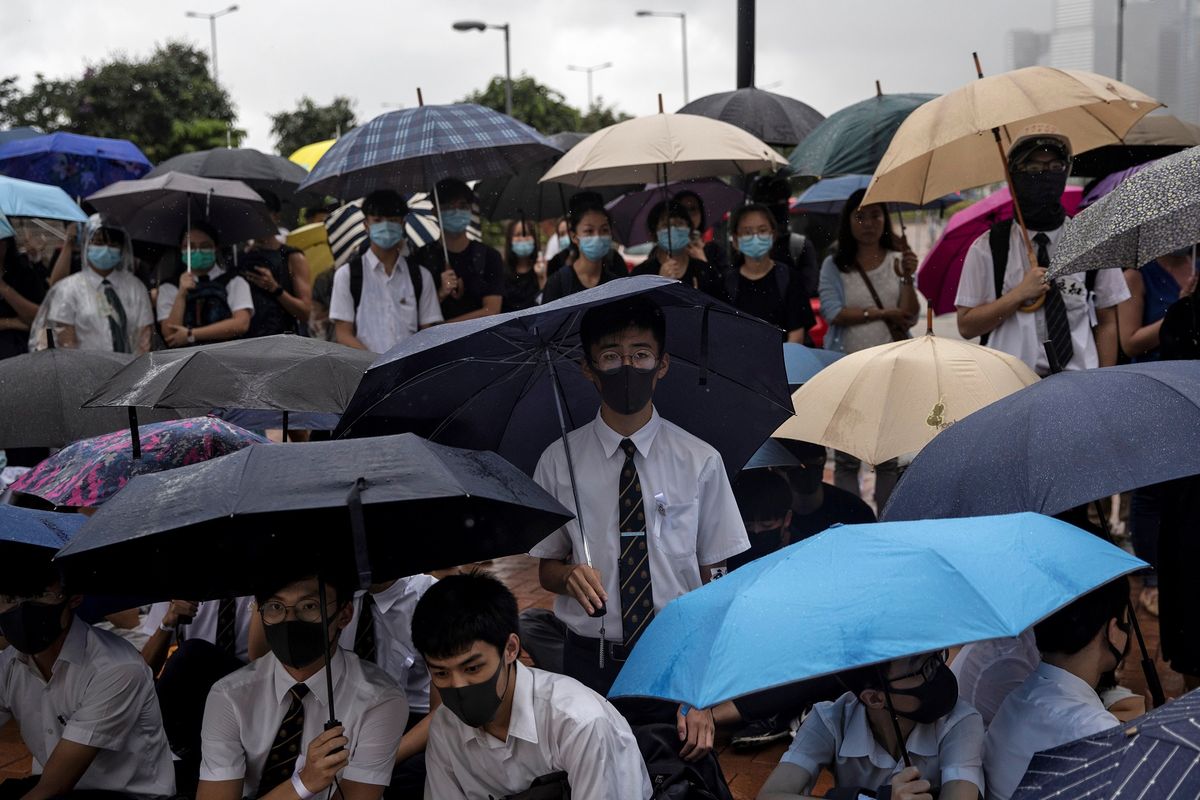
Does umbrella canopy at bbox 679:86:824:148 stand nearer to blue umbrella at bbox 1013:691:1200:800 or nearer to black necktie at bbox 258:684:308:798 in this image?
black necktie at bbox 258:684:308:798

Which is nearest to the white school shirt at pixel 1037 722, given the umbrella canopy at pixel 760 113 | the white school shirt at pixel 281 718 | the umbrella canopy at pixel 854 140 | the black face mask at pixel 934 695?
the black face mask at pixel 934 695

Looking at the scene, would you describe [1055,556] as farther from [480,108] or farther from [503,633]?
[480,108]

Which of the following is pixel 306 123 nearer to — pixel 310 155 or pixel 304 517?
pixel 310 155

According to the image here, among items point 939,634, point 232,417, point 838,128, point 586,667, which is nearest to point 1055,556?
point 939,634

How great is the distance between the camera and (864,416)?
4957 millimetres

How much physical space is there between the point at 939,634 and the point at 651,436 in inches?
71.2

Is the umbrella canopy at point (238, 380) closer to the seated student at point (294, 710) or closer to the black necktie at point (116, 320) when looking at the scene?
the seated student at point (294, 710)

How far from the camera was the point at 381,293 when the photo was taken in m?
7.43

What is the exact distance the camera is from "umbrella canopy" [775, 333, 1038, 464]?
484 cm

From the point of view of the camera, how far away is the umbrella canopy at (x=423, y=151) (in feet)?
23.1

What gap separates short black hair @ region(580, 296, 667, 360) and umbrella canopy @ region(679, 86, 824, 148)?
4.85 metres

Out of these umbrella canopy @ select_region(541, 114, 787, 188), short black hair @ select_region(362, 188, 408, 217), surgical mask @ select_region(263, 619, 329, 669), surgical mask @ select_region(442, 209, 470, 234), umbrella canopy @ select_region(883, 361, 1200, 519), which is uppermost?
umbrella canopy @ select_region(541, 114, 787, 188)

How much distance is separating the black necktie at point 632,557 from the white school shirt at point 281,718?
2.49 ft

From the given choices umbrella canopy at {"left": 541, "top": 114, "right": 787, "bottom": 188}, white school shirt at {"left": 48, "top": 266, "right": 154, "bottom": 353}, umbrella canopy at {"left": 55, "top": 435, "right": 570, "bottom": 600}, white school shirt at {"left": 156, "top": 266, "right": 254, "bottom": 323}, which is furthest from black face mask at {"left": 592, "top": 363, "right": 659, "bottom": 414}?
white school shirt at {"left": 48, "top": 266, "right": 154, "bottom": 353}
